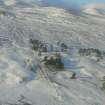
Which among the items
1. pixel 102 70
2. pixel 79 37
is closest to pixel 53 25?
pixel 79 37

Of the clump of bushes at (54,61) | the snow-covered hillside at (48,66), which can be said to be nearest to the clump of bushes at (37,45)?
the snow-covered hillside at (48,66)

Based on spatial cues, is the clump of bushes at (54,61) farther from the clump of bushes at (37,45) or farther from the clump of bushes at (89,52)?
the clump of bushes at (89,52)

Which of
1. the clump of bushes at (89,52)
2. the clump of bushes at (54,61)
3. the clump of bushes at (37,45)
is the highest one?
the clump of bushes at (37,45)

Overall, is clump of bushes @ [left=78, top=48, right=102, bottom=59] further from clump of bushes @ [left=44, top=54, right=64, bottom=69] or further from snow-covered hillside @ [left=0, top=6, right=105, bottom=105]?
clump of bushes @ [left=44, top=54, right=64, bottom=69]

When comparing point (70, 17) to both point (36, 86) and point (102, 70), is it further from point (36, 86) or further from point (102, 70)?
point (36, 86)

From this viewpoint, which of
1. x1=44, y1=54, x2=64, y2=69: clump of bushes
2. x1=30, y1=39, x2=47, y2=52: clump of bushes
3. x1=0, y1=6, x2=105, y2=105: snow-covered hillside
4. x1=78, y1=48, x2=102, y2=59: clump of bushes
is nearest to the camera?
x1=0, y1=6, x2=105, y2=105: snow-covered hillside

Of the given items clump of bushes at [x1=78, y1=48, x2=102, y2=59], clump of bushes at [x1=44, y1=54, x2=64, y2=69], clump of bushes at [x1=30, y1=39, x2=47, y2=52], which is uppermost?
clump of bushes at [x1=30, y1=39, x2=47, y2=52]

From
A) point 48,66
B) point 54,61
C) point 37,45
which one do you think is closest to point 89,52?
point 37,45

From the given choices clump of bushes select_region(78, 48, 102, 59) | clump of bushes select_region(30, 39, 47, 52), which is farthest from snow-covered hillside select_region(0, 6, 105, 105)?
clump of bushes select_region(78, 48, 102, 59)
